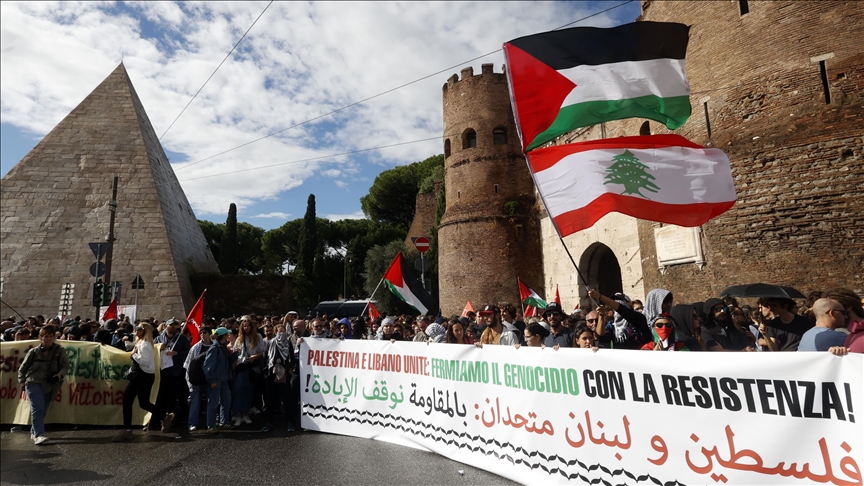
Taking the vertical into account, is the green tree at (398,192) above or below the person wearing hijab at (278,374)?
above

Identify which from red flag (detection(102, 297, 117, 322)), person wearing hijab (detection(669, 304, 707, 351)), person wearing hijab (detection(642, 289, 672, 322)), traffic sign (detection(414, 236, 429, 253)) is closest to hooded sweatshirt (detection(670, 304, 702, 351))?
person wearing hijab (detection(669, 304, 707, 351))

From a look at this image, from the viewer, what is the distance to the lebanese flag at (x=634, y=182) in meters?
4.14

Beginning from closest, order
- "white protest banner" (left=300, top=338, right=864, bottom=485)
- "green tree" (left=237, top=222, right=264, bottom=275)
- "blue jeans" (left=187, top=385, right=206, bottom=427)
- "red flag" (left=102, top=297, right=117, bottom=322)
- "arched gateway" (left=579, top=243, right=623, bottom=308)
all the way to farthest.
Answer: "white protest banner" (left=300, top=338, right=864, bottom=485), "blue jeans" (left=187, top=385, right=206, bottom=427), "red flag" (left=102, top=297, right=117, bottom=322), "arched gateway" (left=579, top=243, right=623, bottom=308), "green tree" (left=237, top=222, right=264, bottom=275)

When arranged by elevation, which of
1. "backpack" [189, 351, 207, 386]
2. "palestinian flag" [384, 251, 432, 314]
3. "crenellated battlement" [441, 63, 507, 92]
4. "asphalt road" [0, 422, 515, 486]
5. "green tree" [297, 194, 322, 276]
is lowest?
"asphalt road" [0, 422, 515, 486]

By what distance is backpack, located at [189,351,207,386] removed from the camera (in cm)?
601

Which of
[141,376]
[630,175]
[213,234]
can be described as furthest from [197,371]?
[213,234]

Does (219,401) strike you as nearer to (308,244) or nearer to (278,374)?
(278,374)

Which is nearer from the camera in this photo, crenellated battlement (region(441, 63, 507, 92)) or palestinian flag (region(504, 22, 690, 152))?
palestinian flag (region(504, 22, 690, 152))

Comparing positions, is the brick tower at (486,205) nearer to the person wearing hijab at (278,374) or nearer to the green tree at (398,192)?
the person wearing hijab at (278,374)

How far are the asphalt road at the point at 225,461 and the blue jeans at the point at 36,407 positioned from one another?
7.2 inches

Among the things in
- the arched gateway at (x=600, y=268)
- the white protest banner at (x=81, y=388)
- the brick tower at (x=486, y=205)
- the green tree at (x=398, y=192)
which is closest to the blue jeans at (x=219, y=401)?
the white protest banner at (x=81, y=388)

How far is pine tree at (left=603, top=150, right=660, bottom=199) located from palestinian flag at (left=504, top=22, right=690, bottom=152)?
0.50 metres

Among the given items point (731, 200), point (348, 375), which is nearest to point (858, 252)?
point (731, 200)

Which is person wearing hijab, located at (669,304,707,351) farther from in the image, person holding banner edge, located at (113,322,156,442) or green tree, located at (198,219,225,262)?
green tree, located at (198,219,225,262)
